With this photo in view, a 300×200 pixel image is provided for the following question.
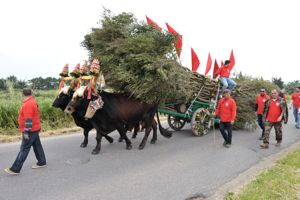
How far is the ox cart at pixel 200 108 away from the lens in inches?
386

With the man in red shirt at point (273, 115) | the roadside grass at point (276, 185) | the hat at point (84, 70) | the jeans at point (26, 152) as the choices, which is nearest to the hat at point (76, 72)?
the hat at point (84, 70)

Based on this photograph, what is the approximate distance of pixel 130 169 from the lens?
6402 millimetres

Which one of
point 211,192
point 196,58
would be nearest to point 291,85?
point 196,58

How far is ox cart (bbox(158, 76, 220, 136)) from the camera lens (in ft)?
32.1

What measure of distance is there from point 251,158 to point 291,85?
5393 centimetres

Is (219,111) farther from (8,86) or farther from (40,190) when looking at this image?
(8,86)

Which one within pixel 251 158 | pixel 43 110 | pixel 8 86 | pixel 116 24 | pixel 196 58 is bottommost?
pixel 251 158

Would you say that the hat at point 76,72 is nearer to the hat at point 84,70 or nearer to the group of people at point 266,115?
the hat at point 84,70

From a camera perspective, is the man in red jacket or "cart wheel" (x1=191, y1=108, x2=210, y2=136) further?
"cart wheel" (x1=191, y1=108, x2=210, y2=136)

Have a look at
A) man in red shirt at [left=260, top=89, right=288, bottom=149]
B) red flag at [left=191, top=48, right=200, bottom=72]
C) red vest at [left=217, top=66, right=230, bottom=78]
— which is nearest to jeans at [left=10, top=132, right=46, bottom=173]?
red flag at [left=191, top=48, right=200, bottom=72]

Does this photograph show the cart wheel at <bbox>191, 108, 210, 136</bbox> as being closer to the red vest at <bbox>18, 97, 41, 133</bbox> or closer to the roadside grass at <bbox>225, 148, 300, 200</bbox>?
the roadside grass at <bbox>225, 148, 300, 200</bbox>

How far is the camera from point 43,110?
11430 millimetres

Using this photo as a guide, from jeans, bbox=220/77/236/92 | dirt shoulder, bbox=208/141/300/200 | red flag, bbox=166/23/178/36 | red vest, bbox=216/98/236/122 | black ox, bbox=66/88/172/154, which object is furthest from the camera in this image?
jeans, bbox=220/77/236/92

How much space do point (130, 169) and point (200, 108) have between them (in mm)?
4354
